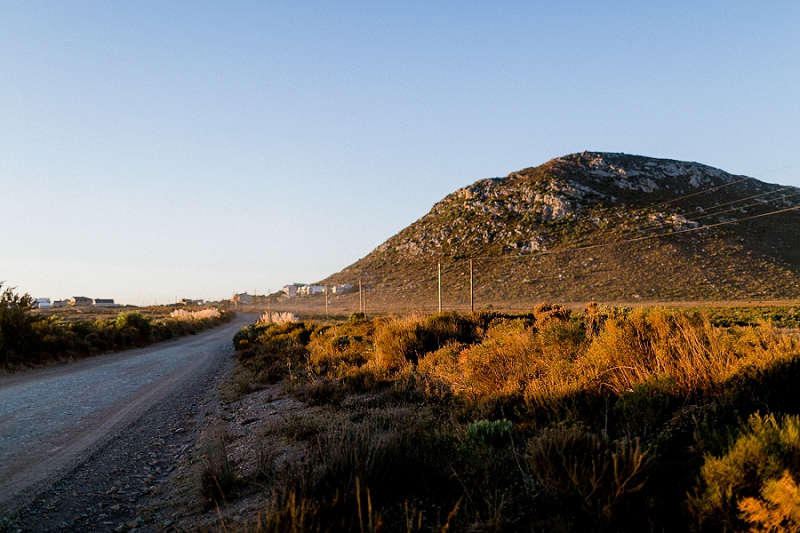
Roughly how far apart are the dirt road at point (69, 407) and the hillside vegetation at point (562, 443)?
245 cm

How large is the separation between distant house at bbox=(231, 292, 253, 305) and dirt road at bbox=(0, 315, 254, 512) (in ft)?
330

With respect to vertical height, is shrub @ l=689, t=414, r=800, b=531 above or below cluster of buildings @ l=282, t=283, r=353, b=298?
below

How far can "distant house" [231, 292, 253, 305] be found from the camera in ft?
382

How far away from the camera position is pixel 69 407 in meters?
9.93

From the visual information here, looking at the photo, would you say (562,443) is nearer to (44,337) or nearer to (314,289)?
(44,337)

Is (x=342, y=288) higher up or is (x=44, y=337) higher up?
(x=342, y=288)

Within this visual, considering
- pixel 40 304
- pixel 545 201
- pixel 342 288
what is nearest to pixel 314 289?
pixel 342 288

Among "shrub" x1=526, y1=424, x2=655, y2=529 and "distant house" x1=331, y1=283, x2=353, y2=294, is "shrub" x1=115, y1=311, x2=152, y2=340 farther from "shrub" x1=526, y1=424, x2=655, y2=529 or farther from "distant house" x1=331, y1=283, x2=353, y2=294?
"distant house" x1=331, y1=283, x2=353, y2=294

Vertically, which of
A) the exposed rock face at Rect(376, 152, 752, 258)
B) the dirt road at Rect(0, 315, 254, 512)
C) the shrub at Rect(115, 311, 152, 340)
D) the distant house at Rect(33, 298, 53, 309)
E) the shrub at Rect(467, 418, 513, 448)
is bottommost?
the dirt road at Rect(0, 315, 254, 512)

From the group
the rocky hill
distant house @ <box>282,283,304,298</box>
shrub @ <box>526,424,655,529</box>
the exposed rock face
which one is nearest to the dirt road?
shrub @ <box>526,424,655,529</box>

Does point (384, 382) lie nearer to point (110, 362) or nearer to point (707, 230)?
point (110, 362)

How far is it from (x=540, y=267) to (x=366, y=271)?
32.3m

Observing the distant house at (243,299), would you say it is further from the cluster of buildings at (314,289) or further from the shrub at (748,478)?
the shrub at (748,478)

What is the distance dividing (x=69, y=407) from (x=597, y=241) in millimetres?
53028
